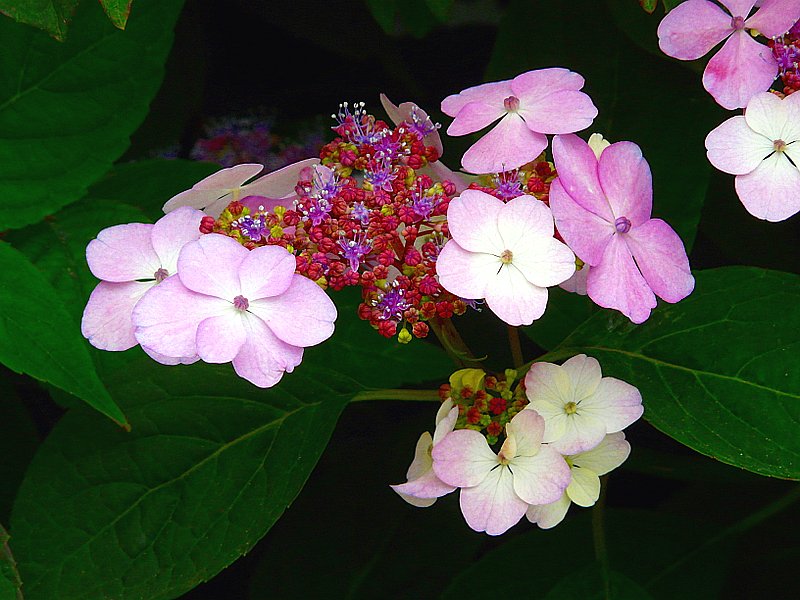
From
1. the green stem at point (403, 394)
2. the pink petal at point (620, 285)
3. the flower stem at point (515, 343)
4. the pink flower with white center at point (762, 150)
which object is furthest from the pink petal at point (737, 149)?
the green stem at point (403, 394)

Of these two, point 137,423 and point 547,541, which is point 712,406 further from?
point 137,423

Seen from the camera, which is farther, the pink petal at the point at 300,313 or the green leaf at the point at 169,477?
the green leaf at the point at 169,477

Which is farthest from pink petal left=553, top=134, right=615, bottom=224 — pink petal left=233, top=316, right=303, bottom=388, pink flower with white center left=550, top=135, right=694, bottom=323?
pink petal left=233, top=316, right=303, bottom=388

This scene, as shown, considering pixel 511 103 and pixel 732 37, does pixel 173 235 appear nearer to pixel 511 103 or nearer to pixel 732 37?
pixel 511 103

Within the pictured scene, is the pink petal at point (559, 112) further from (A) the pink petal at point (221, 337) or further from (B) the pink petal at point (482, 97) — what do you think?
(A) the pink petal at point (221, 337)

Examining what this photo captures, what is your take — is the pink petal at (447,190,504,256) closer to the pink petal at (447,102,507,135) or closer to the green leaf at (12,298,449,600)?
the pink petal at (447,102,507,135)

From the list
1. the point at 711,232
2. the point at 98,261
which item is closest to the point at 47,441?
the point at 98,261
